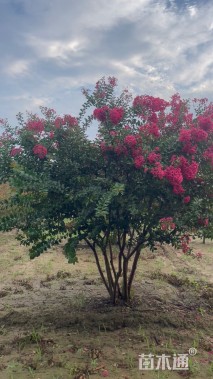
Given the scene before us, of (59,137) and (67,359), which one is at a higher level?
(59,137)

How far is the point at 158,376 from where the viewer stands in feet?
17.8

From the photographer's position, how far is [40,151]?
649cm

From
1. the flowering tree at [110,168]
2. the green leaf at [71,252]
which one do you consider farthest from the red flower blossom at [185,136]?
the green leaf at [71,252]

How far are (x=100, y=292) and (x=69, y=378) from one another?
4044 millimetres

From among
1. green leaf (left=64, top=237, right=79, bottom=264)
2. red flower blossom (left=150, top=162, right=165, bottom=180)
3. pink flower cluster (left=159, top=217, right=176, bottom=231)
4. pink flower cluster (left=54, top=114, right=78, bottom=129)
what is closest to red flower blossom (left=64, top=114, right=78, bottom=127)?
pink flower cluster (left=54, top=114, right=78, bottom=129)

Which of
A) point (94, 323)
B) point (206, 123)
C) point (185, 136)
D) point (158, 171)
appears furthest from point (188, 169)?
point (94, 323)

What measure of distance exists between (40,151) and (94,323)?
3526 mm

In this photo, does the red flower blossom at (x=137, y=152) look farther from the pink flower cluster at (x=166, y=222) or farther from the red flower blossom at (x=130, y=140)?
the pink flower cluster at (x=166, y=222)

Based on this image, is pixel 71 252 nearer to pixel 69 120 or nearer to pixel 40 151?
pixel 40 151

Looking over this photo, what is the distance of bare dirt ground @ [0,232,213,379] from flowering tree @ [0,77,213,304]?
1603mm

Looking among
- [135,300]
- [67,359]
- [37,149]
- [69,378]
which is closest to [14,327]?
[67,359]

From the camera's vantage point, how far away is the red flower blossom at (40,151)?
6.47 metres

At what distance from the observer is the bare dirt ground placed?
5.70 metres

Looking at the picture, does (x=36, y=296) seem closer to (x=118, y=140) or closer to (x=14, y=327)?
(x=14, y=327)
